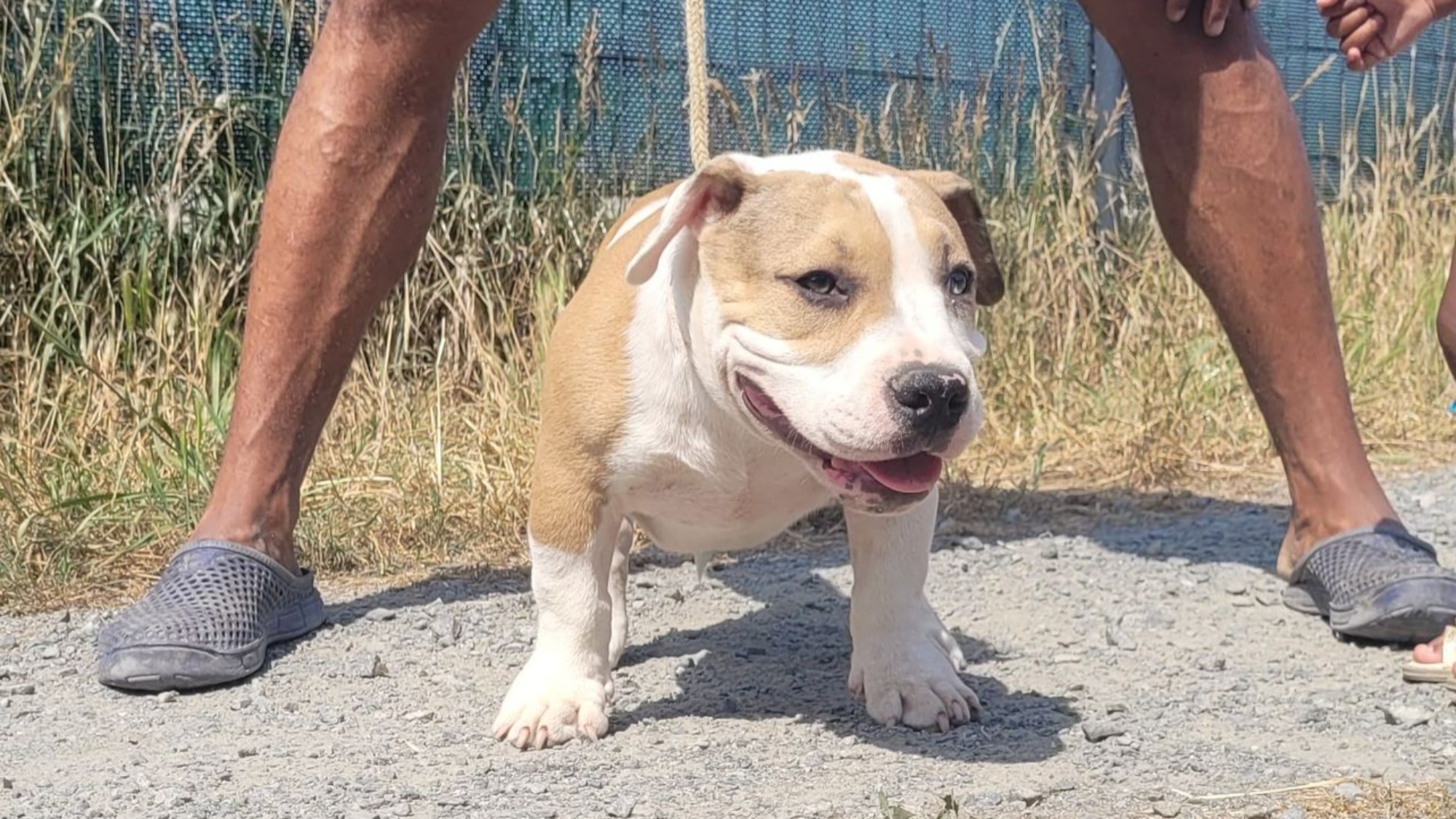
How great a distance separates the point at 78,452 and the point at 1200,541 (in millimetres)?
2605

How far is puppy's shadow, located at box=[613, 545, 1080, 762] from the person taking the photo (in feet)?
8.38

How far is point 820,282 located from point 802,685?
0.87 metres

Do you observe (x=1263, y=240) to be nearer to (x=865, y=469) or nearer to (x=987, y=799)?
(x=865, y=469)

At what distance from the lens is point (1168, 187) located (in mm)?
3391

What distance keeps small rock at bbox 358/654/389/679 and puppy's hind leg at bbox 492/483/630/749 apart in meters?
0.42

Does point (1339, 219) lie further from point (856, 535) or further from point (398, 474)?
A: point (856, 535)

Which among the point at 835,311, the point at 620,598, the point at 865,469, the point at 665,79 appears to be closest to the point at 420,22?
the point at 620,598

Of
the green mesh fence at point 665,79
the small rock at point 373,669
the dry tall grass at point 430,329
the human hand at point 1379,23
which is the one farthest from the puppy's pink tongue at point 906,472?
the green mesh fence at point 665,79

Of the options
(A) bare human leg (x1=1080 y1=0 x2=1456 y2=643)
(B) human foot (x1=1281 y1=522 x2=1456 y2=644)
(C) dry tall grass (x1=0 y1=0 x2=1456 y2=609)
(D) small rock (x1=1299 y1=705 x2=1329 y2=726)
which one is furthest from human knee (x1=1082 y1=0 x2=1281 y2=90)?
(C) dry tall grass (x1=0 y1=0 x2=1456 y2=609)

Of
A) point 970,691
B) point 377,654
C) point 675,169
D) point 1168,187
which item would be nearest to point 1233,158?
point 1168,187

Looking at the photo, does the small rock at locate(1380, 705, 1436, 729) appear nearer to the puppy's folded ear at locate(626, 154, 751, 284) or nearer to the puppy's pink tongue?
the puppy's pink tongue

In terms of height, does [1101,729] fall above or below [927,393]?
below

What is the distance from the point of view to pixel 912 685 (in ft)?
8.60

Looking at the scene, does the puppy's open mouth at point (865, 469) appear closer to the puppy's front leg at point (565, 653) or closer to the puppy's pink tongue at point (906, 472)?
the puppy's pink tongue at point (906, 472)
